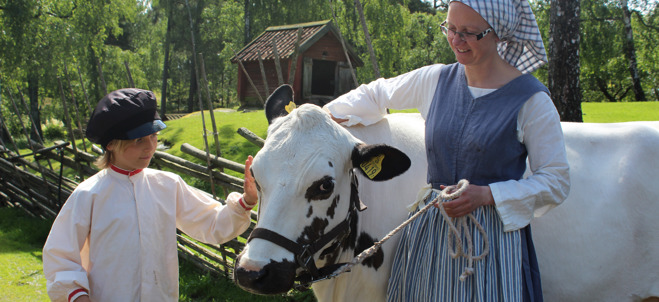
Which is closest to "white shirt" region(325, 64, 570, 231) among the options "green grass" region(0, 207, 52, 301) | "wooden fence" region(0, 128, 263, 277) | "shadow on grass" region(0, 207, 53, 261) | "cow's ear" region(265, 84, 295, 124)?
"cow's ear" region(265, 84, 295, 124)

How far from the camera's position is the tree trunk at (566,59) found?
7.09 metres

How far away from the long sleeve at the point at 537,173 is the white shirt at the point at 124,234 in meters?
1.38

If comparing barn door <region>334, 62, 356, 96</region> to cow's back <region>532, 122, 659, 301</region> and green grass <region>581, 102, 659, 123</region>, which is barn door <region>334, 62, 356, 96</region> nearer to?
Result: green grass <region>581, 102, 659, 123</region>

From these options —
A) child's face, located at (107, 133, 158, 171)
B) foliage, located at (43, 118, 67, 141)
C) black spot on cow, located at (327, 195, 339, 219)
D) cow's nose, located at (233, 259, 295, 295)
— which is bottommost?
foliage, located at (43, 118, 67, 141)

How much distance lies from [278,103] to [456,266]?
1.26 meters

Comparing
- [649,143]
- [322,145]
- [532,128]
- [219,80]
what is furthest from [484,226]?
[219,80]

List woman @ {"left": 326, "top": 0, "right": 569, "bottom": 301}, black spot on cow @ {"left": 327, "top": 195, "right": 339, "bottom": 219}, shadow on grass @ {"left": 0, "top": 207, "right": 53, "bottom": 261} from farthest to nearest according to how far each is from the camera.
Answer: shadow on grass @ {"left": 0, "top": 207, "right": 53, "bottom": 261}, black spot on cow @ {"left": 327, "top": 195, "right": 339, "bottom": 219}, woman @ {"left": 326, "top": 0, "right": 569, "bottom": 301}

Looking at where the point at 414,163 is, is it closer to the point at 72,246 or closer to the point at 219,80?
the point at 72,246

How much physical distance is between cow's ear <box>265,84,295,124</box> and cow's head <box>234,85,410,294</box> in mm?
334

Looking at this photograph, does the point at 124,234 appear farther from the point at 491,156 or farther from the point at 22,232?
the point at 22,232

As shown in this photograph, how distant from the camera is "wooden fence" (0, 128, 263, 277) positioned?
200 inches

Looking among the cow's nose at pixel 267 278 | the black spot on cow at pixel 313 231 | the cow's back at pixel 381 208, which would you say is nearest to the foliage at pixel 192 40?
the cow's back at pixel 381 208

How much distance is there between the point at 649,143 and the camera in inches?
103

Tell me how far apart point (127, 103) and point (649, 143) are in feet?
9.06
